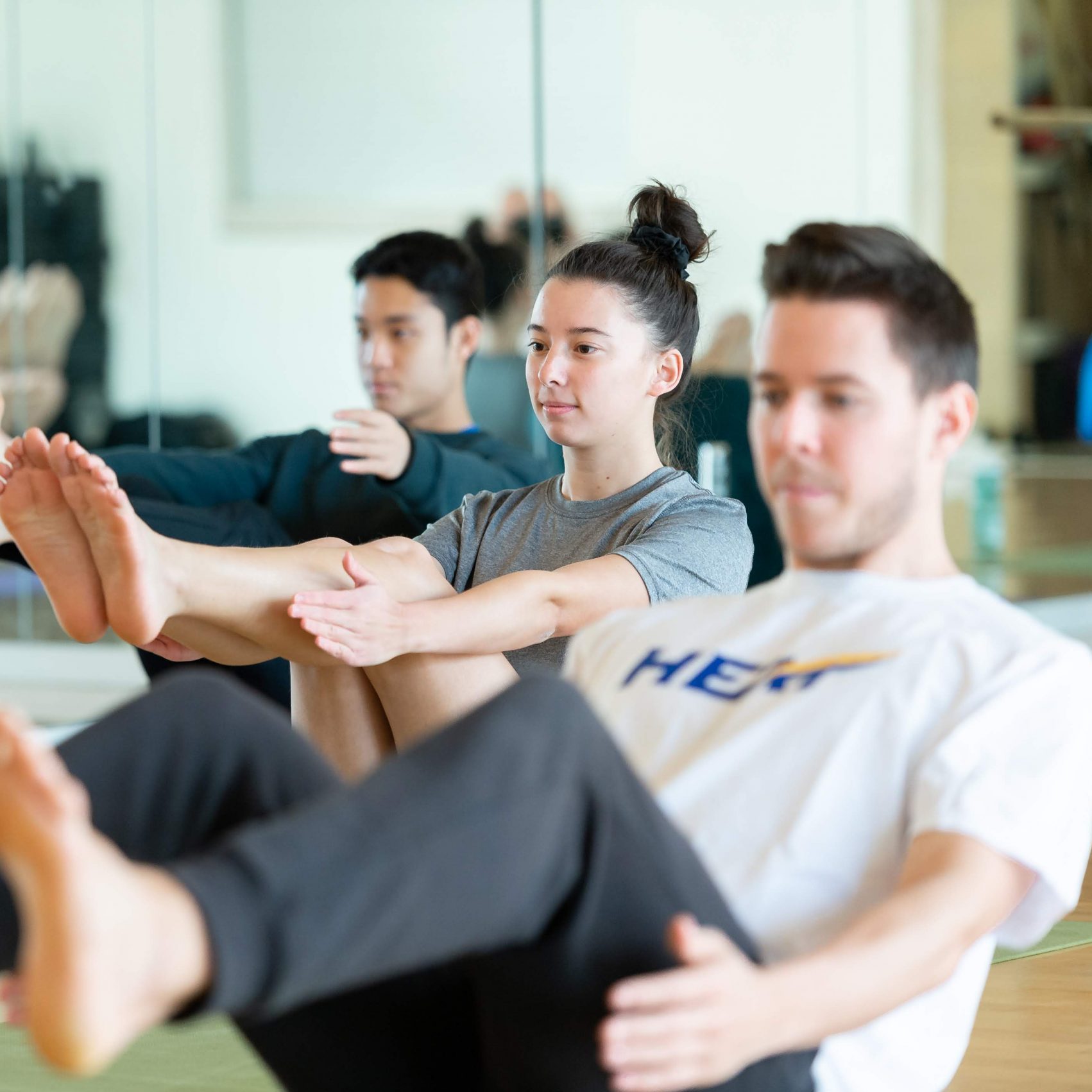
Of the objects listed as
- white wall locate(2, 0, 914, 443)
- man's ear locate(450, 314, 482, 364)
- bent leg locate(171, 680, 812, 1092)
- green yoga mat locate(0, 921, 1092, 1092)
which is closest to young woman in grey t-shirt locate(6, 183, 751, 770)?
green yoga mat locate(0, 921, 1092, 1092)

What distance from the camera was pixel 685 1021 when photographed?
3.15 feet

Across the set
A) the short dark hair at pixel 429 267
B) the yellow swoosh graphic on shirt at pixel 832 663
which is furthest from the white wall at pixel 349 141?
the yellow swoosh graphic on shirt at pixel 832 663

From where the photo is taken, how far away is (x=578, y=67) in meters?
3.79

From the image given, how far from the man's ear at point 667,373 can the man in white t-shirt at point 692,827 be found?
90 centimetres

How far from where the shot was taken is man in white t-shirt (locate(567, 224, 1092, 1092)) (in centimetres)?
108

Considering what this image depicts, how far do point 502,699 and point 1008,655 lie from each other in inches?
14.1

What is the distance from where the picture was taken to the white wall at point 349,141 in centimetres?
381

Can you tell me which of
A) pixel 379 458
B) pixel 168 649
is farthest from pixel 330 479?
pixel 168 649

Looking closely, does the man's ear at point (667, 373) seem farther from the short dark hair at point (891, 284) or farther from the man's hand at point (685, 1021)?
the man's hand at point (685, 1021)

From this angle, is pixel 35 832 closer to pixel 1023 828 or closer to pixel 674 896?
pixel 674 896

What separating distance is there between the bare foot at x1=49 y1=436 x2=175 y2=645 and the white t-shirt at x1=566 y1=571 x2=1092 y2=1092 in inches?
30.9

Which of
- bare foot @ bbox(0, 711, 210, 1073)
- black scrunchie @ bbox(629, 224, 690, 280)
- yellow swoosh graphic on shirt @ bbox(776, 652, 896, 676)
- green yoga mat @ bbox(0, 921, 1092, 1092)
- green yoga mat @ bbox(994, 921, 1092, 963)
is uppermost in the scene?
black scrunchie @ bbox(629, 224, 690, 280)

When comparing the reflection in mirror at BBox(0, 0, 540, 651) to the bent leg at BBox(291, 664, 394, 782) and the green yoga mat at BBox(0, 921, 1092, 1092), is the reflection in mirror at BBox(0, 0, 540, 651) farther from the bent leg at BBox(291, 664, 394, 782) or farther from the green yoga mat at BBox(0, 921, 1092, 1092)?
the green yoga mat at BBox(0, 921, 1092, 1092)

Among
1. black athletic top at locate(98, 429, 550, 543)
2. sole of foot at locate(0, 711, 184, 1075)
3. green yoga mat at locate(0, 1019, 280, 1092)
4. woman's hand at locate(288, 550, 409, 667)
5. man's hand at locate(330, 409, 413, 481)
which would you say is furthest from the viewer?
black athletic top at locate(98, 429, 550, 543)
